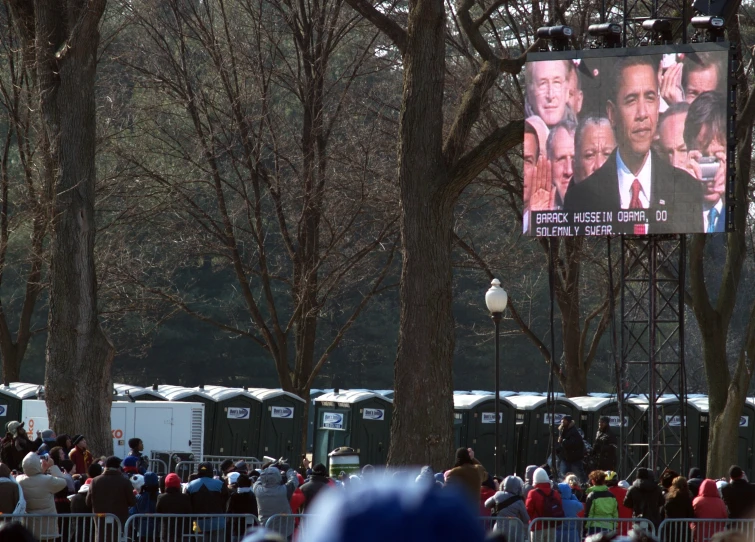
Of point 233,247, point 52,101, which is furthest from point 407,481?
point 233,247

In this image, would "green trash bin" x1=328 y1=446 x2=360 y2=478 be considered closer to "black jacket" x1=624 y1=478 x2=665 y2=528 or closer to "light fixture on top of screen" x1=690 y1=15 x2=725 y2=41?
"black jacket" x1=624 y1=478 x2=665 y2=528

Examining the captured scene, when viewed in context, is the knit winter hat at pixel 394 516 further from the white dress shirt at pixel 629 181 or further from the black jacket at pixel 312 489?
the white dress shirt at pixel 629 181

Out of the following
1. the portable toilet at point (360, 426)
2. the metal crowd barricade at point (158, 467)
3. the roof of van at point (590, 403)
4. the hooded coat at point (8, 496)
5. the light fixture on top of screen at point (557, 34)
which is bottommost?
the metal crowd barricade at point (158, 467)

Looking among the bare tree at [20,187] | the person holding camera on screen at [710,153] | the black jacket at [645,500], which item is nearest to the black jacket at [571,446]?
the person holding camera on screen at [710,153]

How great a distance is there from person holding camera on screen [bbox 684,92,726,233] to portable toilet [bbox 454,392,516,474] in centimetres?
930

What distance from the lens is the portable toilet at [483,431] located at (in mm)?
24953

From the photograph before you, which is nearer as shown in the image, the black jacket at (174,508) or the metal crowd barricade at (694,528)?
the black jacket at (174,508)

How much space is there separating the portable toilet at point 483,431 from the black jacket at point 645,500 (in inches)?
482

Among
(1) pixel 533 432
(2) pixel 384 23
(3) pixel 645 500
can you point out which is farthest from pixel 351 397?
(3) pixel 645 500

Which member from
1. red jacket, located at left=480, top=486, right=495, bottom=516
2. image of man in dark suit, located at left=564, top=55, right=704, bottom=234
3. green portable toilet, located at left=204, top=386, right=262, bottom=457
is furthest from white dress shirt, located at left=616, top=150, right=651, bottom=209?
green portable toilet, located at left=204, top=386, right=262, bottom=457

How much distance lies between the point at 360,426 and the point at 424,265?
10.5 m

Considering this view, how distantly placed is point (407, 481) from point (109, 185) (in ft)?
82.0

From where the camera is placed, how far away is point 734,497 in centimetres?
1272

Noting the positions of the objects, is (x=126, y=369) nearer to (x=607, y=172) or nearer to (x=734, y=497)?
(x=607, y=172)
